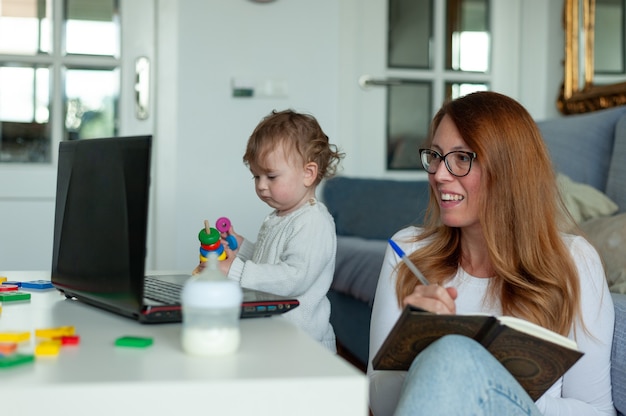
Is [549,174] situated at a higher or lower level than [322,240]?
higher

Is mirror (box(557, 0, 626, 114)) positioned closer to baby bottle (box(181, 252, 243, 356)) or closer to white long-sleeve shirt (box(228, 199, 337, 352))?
white long-sleeve shirt (box(228, 199, 337, 352))

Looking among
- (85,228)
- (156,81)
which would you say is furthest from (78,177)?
(156,81)

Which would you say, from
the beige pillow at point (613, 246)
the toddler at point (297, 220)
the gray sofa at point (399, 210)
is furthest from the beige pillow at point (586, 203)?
the toddler at point (297, 220)

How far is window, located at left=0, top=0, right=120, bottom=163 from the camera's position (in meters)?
3.13

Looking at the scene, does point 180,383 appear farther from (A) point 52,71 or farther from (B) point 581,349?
(A) point 52,71

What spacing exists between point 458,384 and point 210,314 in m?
0.35

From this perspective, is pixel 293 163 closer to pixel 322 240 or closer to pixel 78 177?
pixel 322 240

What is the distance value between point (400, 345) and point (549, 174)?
19.1 inches

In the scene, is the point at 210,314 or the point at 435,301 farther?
the point at 435,301

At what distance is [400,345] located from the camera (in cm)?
106

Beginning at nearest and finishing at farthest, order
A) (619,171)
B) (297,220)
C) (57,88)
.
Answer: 1. (297,220)
2. (619,171)
3. (57,88)

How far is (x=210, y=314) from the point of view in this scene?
30.3 inches

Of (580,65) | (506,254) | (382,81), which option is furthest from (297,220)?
(580,65)

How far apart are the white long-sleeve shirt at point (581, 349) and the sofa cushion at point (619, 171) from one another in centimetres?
104
